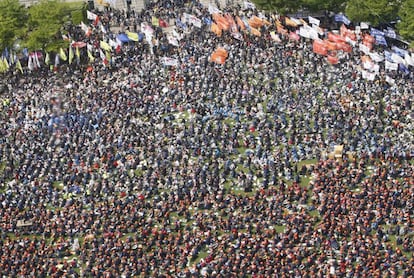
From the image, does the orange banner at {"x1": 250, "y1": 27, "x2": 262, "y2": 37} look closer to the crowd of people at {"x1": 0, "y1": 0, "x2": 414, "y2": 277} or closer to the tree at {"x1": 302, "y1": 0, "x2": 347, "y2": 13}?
the crowd of people at {"x1": 0, "y1": 0, "x2": 414, "y2": 277}

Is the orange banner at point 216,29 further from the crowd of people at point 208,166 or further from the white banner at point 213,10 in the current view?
the white banner at point 213,10

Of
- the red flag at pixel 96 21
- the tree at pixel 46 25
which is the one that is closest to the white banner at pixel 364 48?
the red flag at pixel 96 21

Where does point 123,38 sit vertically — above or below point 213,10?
below

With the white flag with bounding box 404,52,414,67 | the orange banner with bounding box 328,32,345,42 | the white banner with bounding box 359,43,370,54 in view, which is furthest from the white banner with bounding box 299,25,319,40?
the white flag with bounding box 404,52,414,67

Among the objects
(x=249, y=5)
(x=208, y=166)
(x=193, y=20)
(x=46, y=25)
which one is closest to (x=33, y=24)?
(x=46, y=25)

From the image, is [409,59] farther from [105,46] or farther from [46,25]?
[46,25]

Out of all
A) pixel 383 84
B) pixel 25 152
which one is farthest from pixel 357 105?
pixel 25 152
